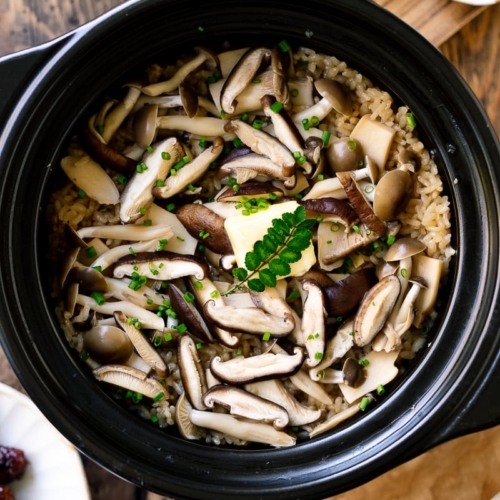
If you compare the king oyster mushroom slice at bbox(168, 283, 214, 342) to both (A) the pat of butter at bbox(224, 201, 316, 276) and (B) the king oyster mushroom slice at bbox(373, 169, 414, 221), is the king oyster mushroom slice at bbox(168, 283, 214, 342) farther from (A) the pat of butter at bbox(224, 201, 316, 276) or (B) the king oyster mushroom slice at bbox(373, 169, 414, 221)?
(B) the king oyster mushroom slice at bbox(373, 169, 414, 221)

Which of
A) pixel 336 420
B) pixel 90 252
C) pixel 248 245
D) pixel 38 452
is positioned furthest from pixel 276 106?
pixel 38 452

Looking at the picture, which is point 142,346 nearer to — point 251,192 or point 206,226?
point 206,226

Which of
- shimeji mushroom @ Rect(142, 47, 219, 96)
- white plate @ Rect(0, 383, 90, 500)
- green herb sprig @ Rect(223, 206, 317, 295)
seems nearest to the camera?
green herb sprig @ Rect(223, 206, 317, 295)

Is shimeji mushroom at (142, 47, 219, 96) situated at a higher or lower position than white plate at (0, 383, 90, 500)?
higher

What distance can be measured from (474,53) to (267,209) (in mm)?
841

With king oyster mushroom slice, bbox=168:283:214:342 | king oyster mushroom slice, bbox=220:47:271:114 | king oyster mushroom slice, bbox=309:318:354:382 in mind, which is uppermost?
king oyster mushroom slice, bbox=220:47:271:114

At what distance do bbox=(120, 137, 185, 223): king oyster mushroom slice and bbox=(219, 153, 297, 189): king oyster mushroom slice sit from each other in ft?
0.49

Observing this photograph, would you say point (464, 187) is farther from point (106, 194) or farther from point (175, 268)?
point (106, 194)

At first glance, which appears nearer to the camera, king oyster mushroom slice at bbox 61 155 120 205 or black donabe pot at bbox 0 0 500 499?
black donabe pot at bbox 0 0 500 499

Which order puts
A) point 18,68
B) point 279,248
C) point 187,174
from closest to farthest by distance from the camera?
point 18,68, point 279,248, point 187,174

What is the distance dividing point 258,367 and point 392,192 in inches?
23.2

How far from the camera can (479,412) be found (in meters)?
1.74

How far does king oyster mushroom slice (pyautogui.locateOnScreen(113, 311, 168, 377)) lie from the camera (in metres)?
1.99

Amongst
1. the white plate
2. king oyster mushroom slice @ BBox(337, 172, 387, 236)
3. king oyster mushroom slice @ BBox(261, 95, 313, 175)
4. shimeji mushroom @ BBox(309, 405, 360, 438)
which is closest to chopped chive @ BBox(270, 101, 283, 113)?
king oyster mushroom slice @ BBox(261, 95, 313, 175)
